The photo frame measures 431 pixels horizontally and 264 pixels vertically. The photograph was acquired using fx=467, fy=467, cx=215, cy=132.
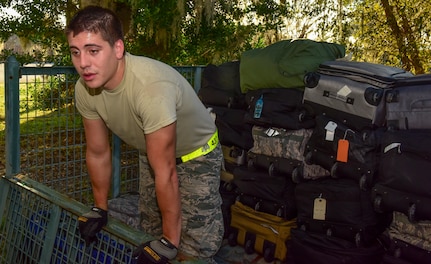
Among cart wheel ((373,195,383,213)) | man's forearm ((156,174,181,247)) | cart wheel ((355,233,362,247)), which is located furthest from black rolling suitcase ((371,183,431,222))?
man's forearm ((156,174,181,247))

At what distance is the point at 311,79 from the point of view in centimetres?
383

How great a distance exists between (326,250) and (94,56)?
2.40m

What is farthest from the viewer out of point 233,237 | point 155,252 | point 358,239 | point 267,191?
point 233,237

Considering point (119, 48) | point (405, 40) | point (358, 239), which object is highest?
point (405, 40)

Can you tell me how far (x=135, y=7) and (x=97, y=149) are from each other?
425 centimetres

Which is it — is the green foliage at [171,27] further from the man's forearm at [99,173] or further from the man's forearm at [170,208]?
the man's forearm at [170,208]

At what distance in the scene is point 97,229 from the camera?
7.47ft

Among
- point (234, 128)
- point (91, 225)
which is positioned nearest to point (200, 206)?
point (91, 225)

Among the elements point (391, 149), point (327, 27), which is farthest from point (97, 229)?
point (327, 27)

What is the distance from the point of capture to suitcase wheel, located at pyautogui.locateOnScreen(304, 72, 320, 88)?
381 centimetres

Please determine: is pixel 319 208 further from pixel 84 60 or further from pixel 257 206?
pixel 84 60

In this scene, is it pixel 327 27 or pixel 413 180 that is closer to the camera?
pixel 413 180

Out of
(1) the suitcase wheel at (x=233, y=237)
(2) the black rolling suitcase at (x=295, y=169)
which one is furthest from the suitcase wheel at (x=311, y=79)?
(1) the suitcase wheel at (x=233, y=237)

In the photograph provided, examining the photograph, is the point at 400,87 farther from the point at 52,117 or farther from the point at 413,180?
the point at 52,117
